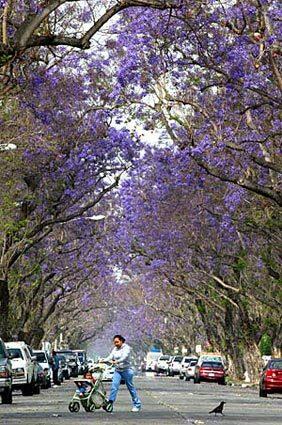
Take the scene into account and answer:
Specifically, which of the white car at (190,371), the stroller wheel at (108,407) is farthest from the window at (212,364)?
the stroller wheel at (108,407)

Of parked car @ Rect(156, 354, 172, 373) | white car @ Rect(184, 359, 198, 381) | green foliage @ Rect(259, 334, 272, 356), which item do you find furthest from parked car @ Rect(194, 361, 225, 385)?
parked car @ Rect(156, 354, 172, 373)

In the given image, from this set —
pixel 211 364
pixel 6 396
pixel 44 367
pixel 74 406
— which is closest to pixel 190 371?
pixel 211 364

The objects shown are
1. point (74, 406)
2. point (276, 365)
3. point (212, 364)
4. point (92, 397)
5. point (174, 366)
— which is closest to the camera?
point (74, 406)

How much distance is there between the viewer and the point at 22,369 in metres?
41.2

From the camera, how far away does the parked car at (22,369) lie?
134 ft

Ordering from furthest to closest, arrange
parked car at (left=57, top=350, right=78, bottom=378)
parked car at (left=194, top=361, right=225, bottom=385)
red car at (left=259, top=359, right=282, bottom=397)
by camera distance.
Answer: parked car at (left=57, top=350, right=78, bottom=378), parked car at (left=194, top=361, right=225, bottom=385), red car at (left=259, top=359, right=282, bottom=397)

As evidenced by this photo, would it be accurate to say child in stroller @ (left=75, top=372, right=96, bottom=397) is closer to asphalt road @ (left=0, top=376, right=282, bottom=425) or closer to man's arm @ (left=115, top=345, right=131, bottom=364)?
asphalt road @ (left=0, top=376, right=282, bottom=425)

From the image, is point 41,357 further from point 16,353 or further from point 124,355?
point 124,355

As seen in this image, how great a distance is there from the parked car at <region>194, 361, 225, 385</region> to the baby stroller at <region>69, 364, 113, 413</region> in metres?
38.6

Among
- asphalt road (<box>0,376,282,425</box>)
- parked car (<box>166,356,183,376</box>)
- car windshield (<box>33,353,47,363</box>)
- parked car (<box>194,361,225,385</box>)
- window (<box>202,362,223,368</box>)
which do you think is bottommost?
asphalt road (<box>0,376,282,425</box>)

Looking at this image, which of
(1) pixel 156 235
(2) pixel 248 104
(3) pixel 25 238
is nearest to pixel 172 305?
(1) pixel 156 235

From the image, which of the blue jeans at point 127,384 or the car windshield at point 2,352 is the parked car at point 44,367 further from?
the blue jeans at point 127,384

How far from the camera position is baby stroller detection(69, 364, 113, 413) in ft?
92.0

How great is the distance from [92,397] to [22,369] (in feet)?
43.4
